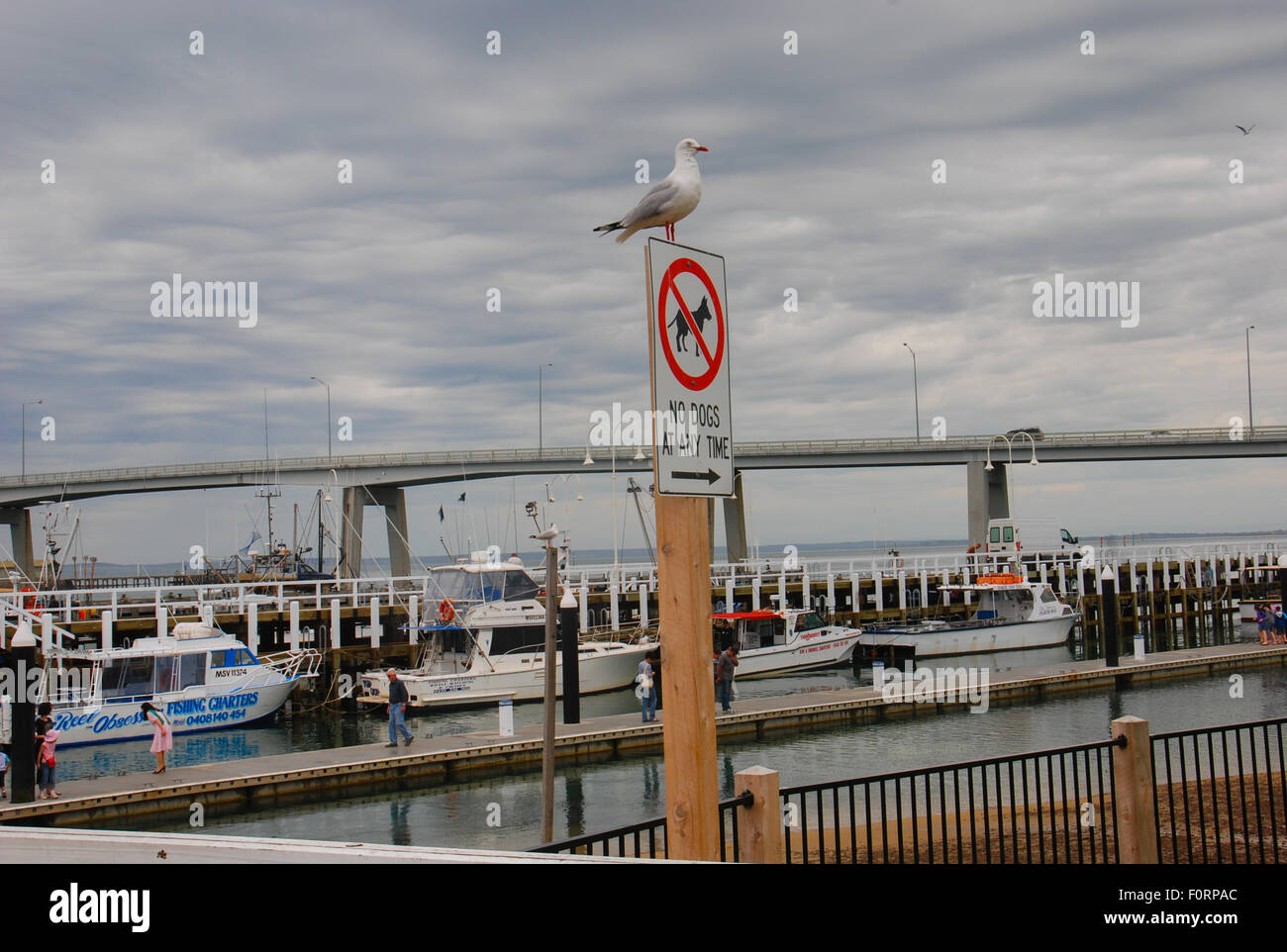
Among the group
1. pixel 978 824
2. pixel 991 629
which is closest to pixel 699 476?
pixel 978 824

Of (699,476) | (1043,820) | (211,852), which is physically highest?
(699,476)

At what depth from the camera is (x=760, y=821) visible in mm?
5758

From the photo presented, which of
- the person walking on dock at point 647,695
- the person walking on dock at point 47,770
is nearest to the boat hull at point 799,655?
the person walking on dock at point 647,695

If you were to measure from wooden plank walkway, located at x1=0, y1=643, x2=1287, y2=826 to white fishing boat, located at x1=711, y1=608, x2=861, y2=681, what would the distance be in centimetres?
956

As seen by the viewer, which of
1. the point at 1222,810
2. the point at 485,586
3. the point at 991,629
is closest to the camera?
the point at 1222,810

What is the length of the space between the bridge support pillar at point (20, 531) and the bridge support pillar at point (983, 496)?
7705 cm

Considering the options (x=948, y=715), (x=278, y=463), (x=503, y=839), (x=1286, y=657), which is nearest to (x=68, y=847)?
(x=503, y=839)

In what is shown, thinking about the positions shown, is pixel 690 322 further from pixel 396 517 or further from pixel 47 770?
pixel 396 517

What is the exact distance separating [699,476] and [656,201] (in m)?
1.59

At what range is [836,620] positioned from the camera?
172 ft

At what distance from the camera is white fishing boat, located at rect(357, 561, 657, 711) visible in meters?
33.7

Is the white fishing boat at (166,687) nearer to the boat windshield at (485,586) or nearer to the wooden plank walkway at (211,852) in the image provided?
the boat windshield at (485,586)

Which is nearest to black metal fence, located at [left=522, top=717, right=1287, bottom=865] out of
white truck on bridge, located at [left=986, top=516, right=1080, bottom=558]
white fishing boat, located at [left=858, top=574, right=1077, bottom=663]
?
white fishing boat, located at [left=858, top=574, right=1077, bottom=663]
